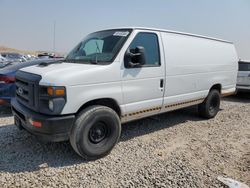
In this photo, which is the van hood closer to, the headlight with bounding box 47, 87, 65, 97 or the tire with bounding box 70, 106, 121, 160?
the headlight with bounding box 47, 87, 65, 97

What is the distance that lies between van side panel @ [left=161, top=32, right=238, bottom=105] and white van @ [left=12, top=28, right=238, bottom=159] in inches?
0.9

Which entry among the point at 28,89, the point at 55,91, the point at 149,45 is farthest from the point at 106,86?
the point at 149,45

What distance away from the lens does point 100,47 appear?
170 inches

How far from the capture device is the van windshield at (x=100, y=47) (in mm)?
4020

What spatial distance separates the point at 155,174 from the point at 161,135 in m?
1.69

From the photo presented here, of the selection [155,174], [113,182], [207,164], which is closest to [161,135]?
[207,164]

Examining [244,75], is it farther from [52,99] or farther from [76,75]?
[52,99]

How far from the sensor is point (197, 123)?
609 centimetres

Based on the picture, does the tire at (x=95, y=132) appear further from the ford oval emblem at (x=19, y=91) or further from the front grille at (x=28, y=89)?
the ford oval emblem at (x=19, y=91)

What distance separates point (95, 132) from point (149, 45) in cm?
198

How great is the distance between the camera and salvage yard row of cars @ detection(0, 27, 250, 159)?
133 inches

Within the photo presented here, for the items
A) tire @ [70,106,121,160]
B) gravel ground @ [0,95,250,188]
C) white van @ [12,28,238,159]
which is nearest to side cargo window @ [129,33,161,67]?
white van @ [12,28,238,159]

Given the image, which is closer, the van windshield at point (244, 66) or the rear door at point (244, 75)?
the rear door at point (244, 75)

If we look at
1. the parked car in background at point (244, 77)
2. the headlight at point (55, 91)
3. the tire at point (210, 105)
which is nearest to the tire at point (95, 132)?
the headlight at point (55, 91)
